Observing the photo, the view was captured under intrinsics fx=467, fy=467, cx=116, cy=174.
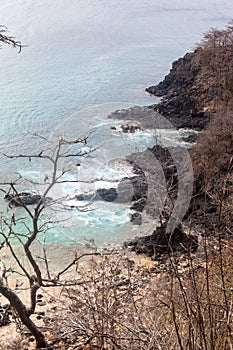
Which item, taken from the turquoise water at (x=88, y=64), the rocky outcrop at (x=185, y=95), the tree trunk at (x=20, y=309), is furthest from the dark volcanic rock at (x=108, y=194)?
the tree trunk at (x=20, y=309)

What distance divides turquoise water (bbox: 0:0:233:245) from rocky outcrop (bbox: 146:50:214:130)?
104 cm

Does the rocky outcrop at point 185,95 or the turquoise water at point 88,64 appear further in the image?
the rocky outcrop at point 185,95

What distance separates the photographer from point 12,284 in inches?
382

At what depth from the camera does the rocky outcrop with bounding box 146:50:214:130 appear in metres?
17.8

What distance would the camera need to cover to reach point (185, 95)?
1959 centimetres

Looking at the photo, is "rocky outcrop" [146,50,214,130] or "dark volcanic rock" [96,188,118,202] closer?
"dark volcanic rock" [96,188,118,202]

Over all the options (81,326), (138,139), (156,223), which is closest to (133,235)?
(156,223)

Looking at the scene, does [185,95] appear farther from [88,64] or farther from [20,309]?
[20,309]

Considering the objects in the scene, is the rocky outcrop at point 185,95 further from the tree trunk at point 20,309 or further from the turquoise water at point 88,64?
the tree trunk at point 20,309

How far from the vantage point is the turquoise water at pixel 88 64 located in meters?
16.0

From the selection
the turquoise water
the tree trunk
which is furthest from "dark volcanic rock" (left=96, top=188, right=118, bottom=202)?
the tree trunk

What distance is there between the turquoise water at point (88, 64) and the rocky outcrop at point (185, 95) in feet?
3.40

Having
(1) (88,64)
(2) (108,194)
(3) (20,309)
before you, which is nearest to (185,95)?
(1) (88,64)

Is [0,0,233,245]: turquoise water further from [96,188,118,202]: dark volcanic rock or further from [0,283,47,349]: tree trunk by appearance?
[0,283,47,349]: tree trunk
